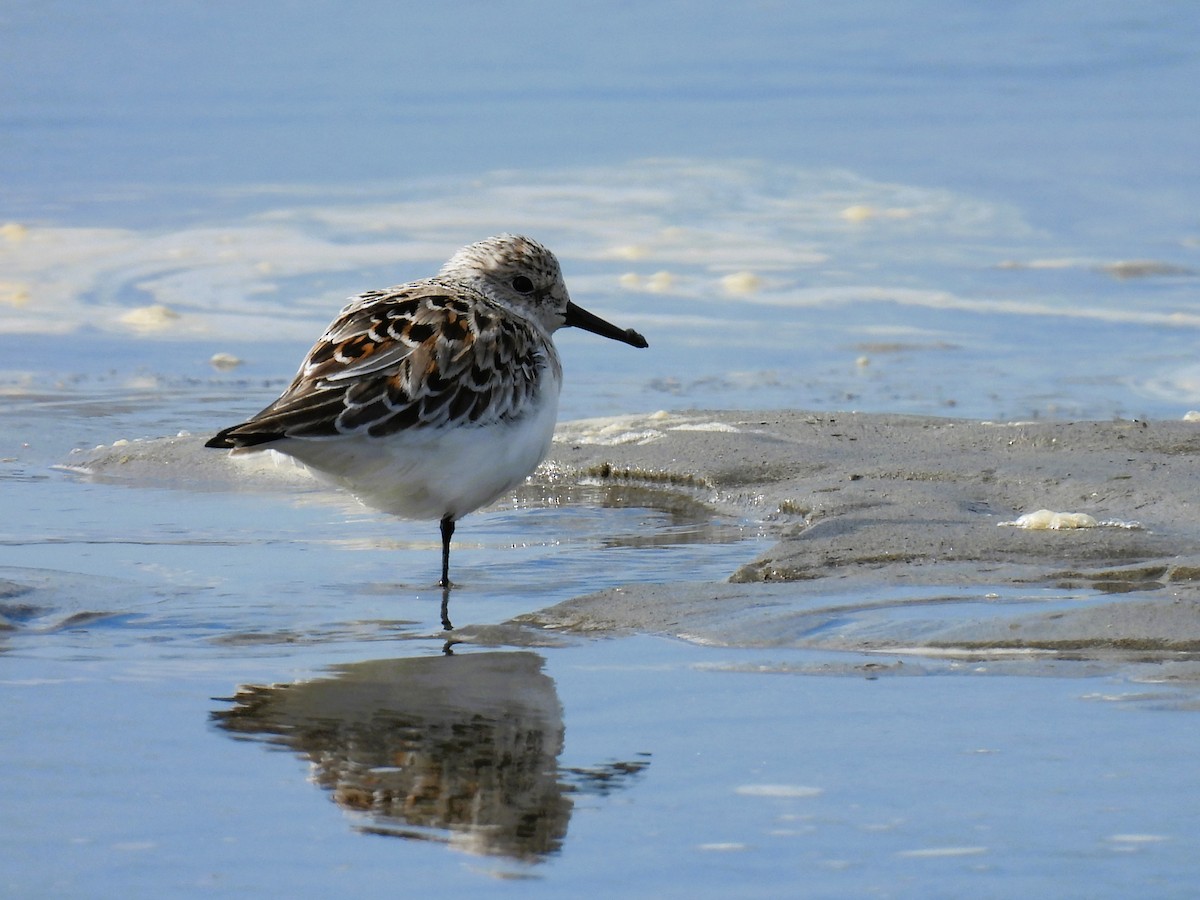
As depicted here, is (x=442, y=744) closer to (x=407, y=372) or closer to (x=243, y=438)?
(x=243, y=438)

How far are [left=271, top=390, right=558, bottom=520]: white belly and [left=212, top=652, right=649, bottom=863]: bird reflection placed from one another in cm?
100

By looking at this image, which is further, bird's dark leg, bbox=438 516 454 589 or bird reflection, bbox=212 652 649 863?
bird's dark leg, bbox=438 516 454 589

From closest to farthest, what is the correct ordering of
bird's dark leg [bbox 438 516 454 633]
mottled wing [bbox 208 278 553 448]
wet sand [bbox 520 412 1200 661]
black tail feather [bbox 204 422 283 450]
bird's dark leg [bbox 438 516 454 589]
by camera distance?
wet sand [bbox 520 412 1200 661]
black tail feather [bbox 204 422 283 450]
mottled wing [bbox 208 278 553 448]
bird's dark leg [bbox 438 516 454 633]
bird's dark leg [bbox 438 516 454 589]

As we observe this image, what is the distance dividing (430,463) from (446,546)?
12.5 inches

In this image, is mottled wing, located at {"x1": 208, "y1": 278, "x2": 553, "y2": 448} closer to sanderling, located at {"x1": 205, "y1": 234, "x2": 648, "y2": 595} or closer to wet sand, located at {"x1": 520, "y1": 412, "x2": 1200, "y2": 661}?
sanderling, located at {"x1": 205, "y1": 234, "x2": 648, "y2": 595}

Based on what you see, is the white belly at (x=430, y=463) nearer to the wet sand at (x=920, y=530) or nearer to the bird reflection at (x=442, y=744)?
the wet sand at (x=920, y=530)

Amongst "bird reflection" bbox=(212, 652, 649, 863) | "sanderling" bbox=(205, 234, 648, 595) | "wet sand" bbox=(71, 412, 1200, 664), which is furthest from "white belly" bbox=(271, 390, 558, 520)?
"bird reflection" bbox=(212, 652, 649, 863)

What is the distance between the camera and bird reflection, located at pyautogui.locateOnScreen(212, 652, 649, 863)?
3.17 meters

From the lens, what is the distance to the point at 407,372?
533 cm

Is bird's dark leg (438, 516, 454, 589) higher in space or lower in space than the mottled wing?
lower

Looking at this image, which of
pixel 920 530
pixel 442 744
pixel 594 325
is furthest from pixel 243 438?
pixel 594 325

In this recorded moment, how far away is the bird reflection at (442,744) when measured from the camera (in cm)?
317

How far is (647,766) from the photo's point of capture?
346 cm

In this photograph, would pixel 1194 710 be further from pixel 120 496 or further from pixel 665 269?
pixel 665 269
